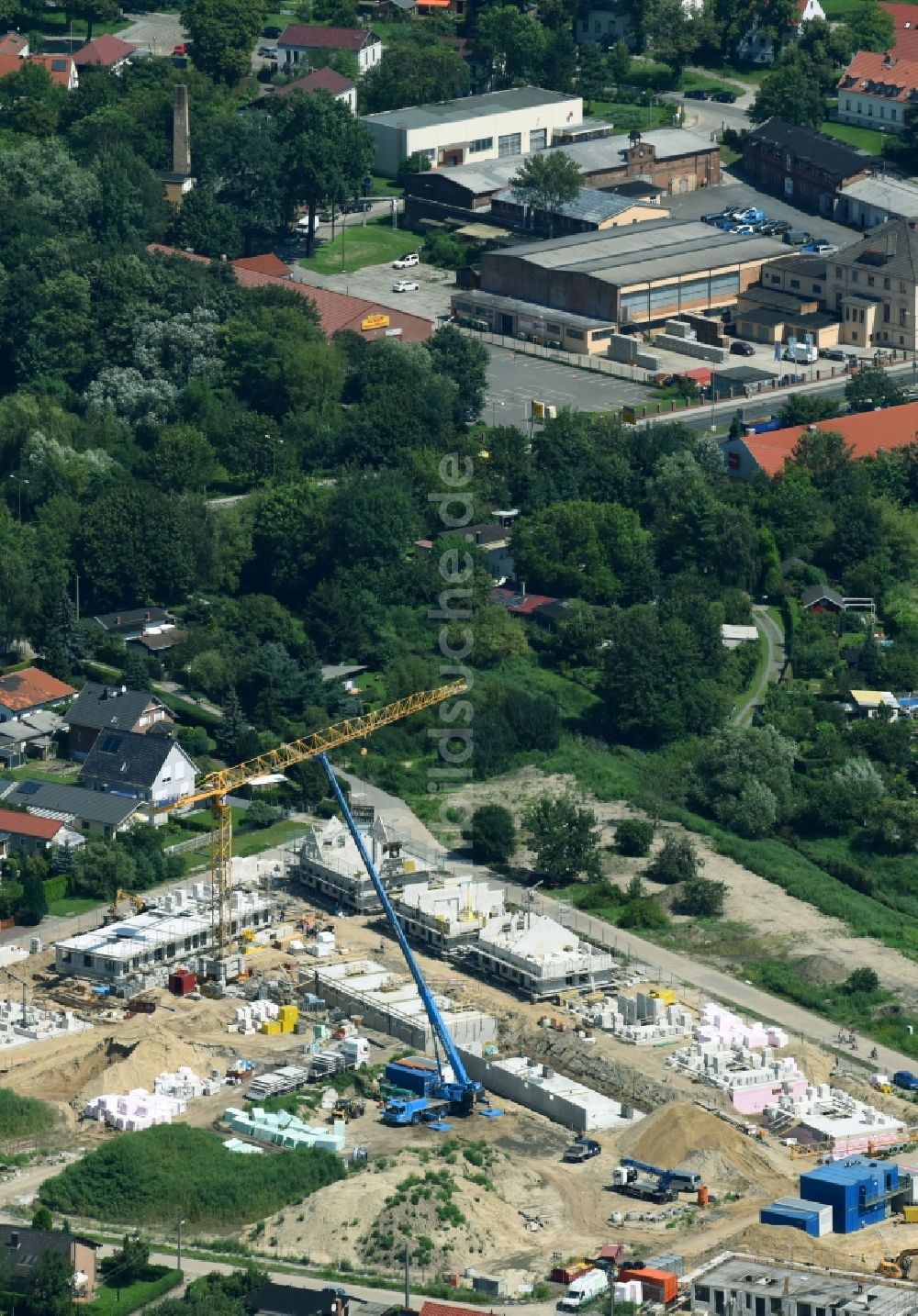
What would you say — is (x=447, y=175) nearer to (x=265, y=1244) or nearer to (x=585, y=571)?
(x=585, y=571)

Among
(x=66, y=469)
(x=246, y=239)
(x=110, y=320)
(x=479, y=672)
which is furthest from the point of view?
(x=246, y=239)

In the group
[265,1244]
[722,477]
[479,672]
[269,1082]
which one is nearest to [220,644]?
[479,672]

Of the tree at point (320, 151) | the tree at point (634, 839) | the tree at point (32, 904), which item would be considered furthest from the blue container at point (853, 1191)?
the tree at point (320, 151)

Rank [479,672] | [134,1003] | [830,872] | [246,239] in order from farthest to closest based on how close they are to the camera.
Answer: [246,239]
[479,672]
[830,872]
[134,1003]

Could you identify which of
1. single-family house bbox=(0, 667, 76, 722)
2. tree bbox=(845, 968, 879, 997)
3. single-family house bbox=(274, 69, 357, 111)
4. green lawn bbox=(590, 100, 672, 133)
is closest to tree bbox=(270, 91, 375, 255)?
single-family house bbox=(274, 69, 357, 111)

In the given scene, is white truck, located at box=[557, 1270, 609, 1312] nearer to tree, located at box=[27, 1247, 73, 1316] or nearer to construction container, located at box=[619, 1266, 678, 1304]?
construction container, located at box=[619, 1266, 678, 1304]

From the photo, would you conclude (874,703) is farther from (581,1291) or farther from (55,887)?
(581,1291)
